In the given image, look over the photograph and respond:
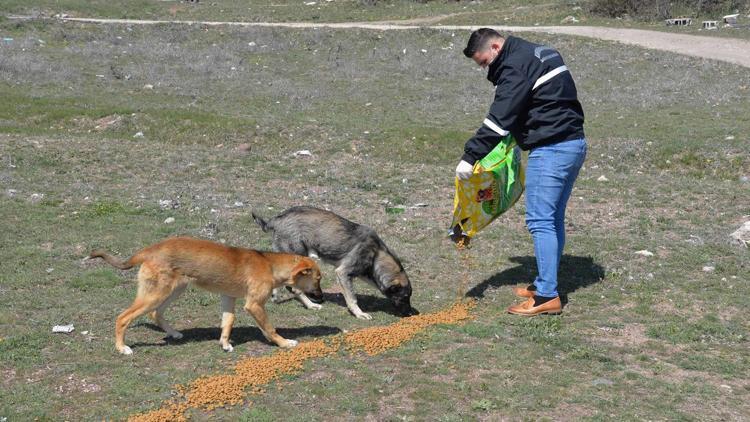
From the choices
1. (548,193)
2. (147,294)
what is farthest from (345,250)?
(147,294)

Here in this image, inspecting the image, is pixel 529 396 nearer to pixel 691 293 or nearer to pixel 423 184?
pixel 691 293

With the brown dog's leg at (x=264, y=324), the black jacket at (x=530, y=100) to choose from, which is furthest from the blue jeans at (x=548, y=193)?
the brown dog's leg at (x=264, y=324)

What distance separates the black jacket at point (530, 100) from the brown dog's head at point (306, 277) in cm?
187

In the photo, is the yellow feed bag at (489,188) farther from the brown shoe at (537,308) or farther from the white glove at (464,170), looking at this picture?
the brown shoe at (537,308)

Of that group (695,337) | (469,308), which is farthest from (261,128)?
(695,337)

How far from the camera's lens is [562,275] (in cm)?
989

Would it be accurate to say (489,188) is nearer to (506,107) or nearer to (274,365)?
(506,107)

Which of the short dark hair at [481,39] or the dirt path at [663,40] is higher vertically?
the short dark hair at [481,39]

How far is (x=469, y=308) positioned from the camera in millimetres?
8961

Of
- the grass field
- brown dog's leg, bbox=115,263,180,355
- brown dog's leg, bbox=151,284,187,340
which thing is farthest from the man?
brown dog's leg, bbox=151,284,187,340

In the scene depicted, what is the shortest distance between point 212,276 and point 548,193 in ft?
11.1

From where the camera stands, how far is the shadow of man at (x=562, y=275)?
9.52 m

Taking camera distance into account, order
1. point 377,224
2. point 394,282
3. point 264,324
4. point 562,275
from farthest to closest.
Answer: point 377,224
point 562,275
point 394,282
point 264,324

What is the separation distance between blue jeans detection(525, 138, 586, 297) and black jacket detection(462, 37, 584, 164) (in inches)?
4.9
